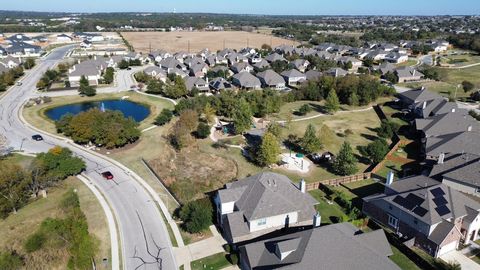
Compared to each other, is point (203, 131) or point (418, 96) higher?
point (418, 96)

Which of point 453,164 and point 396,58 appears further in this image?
point 396,58

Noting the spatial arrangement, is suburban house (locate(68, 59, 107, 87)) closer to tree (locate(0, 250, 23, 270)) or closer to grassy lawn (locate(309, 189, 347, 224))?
tree (locate(0, 250, 23, 270))

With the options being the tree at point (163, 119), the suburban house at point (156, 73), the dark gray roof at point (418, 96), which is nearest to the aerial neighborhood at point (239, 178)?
the dark gray roof at point (418, 96)

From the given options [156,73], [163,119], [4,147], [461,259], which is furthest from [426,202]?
[156,73]

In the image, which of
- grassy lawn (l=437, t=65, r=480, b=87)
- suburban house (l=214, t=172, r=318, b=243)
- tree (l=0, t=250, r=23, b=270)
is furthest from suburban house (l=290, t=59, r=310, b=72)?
tree (l=0, t=250, r=23, b=270)

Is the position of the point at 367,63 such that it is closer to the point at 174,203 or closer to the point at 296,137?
the point at 296,137

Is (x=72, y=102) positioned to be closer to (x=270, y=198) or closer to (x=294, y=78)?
(x=294, y=78)

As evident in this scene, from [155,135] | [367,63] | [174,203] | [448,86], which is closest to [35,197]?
[174,203]
